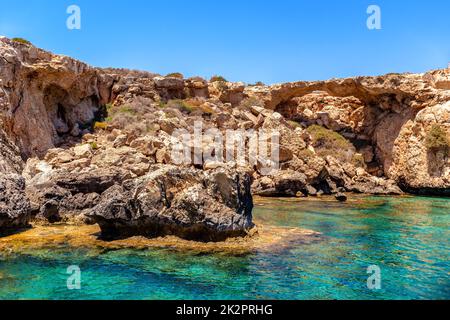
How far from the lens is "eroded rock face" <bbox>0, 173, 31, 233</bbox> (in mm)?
13953

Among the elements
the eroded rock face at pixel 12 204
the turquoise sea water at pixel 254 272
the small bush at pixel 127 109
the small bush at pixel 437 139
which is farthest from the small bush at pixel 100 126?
the small bush at pixel 437 139

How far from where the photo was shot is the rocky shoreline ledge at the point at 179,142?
44.7 ft

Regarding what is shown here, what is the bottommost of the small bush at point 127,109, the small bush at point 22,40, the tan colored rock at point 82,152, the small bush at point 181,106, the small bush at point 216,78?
the tan colored rock at point 82,152

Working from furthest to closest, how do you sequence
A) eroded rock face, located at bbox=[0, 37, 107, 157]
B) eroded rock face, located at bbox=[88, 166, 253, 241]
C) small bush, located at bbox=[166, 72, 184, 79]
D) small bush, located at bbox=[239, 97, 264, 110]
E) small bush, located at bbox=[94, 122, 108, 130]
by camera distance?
small bush, located at bbox=[166, 72, 184, 79]
small bush, located at bbox=[239, 97, 264, 110]
small bush, located at bbox=[94, 122, 108, 130]
eroded rock face, located at bbox=[0, 37, 107, 157]
eroded rock face, located at bbox=[88, 166, 253, 241]

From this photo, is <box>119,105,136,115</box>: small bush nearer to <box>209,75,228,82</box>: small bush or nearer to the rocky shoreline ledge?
the rocky shoreline ledge

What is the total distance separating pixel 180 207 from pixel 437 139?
29.0 meters

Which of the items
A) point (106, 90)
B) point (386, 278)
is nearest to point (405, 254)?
point (386, 278)

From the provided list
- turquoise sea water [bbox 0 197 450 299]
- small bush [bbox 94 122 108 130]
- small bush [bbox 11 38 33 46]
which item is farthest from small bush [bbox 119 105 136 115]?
turquoise sea water [bbox 0 197 450 299]

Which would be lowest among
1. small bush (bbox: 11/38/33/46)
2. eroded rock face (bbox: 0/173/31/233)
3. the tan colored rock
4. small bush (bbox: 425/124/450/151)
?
eroded rock face (bbox: 0/173/31/233)

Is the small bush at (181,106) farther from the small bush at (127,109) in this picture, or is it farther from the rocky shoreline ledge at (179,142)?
the small bush at (127,109)

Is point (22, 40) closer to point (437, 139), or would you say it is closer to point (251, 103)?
point (251, 103)

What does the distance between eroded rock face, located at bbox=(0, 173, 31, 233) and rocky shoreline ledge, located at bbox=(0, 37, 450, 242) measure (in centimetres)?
6

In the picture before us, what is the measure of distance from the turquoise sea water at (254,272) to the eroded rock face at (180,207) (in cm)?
142
